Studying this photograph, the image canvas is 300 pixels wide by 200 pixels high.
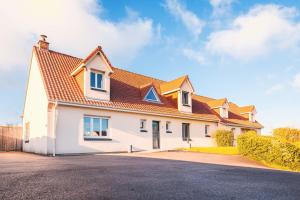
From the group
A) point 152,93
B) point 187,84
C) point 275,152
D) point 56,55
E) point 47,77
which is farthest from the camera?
point 187,84

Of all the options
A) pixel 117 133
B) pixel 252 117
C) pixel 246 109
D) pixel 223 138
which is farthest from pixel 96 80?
pixel 252 117

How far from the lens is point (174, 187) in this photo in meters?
5.36

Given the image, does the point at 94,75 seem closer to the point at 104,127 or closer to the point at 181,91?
the point at 104,127

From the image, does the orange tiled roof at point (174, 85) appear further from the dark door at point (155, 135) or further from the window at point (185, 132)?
the dark door at point (155, 135)

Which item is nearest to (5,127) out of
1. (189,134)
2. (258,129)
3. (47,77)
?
(47,77)

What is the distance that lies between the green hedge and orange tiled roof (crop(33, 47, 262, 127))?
841 centimetres

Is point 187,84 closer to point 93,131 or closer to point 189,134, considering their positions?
point 189,134

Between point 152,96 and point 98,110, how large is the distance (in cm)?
666

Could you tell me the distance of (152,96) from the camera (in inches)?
896

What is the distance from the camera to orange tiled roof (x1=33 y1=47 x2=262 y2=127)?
54.5 ft

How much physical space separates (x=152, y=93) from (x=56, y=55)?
8.89 m

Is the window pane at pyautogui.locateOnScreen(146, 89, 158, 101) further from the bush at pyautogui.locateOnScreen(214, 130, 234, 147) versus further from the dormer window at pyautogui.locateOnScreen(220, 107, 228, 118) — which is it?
the dormer window at pyautogui.locateOnScreen(220, 107, 228, 118)

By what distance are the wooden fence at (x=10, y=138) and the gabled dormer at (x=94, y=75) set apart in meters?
7.65

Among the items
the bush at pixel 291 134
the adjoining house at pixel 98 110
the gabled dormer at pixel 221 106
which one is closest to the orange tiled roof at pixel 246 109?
the gabled dormer at pixel 221 106
